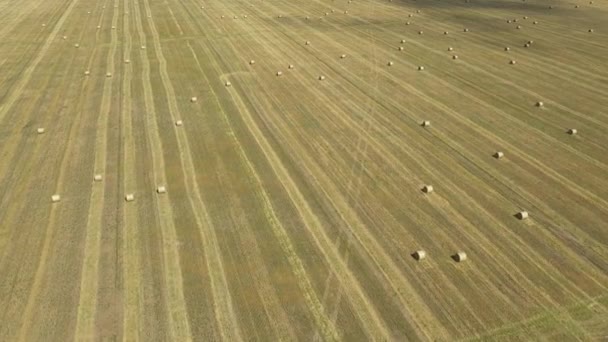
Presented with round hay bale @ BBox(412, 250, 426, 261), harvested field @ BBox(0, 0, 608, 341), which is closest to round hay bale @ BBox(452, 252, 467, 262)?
harvested field @ BBox(0, 0, 608, 341)

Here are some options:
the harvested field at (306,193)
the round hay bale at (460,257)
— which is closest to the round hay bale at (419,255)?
the harvested field at (306,193)

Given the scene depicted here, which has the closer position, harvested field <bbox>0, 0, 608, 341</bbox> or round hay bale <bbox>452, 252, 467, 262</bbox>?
harvested field <bbox>0, 0, 608, 341</bbox>

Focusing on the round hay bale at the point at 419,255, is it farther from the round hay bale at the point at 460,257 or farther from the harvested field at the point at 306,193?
the round hay bale at the point at 460,257

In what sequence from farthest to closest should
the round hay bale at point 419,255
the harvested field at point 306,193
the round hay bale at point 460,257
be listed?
the round hay bale at point 419,255
the round hay bale at point 460,257
the harvested field at point 306,193

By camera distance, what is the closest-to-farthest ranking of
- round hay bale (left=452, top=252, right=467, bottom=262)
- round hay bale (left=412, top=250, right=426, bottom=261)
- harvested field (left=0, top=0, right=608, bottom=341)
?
1. harvested field (left=0, top=0, right=608, bottom=341)
2. round hay bale (left=452, top=252, right=467, bottom=262)
3. round hay bale (left=412, top=250, right=426, bottom=261)

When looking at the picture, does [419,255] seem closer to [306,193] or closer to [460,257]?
[460,257]

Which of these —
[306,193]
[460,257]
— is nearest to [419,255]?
[460,257]

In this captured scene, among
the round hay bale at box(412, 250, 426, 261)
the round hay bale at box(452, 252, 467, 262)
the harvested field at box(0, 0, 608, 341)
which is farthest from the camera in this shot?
the round hay bale at box(412, 250, 426, 261)

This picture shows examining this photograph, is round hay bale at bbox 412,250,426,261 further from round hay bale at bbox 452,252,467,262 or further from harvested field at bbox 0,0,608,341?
round hay bale at bbox 452,252,467,262
